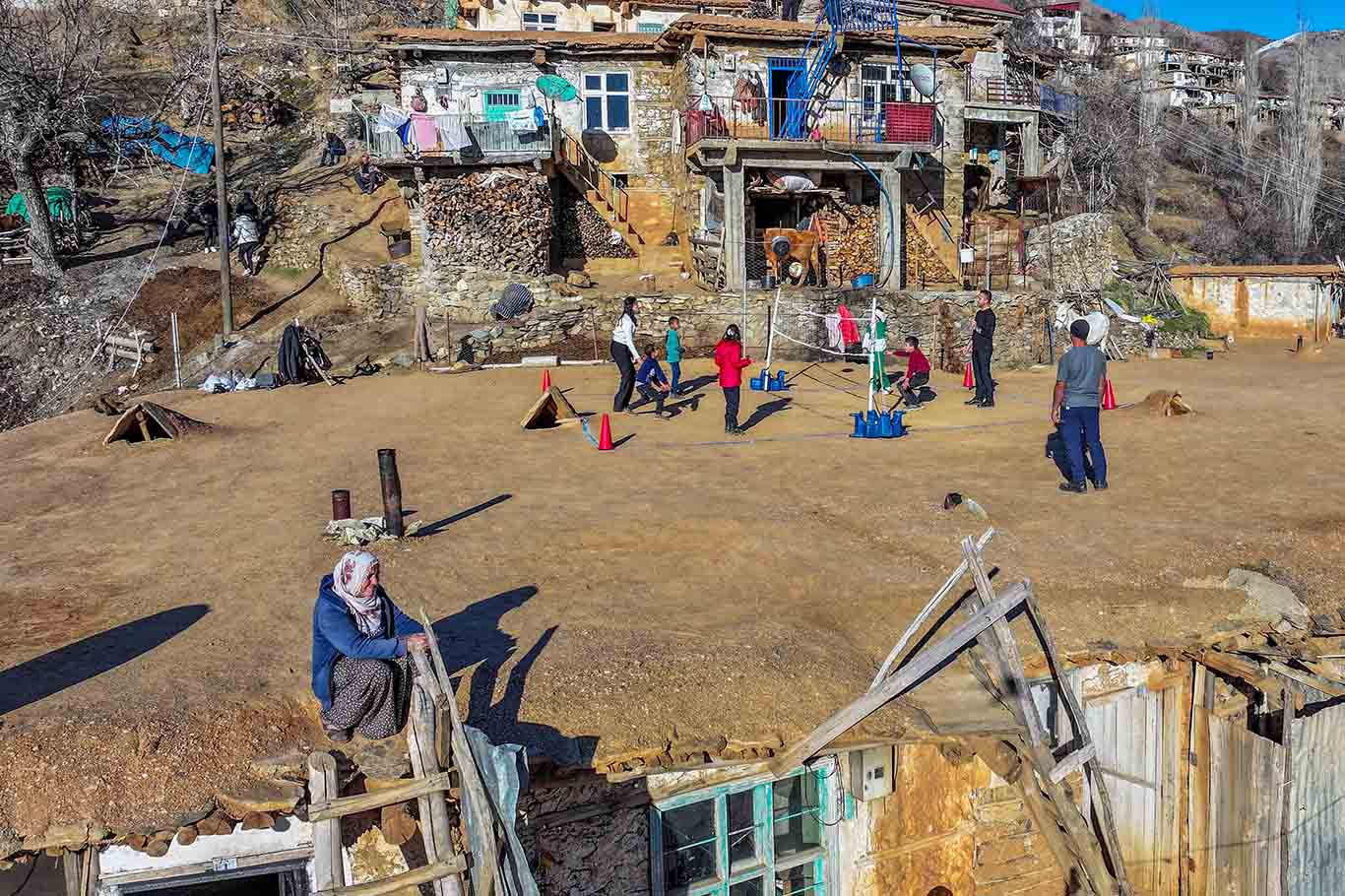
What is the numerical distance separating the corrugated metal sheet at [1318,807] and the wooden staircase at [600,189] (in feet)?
84.1

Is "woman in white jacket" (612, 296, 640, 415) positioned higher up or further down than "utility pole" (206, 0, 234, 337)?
further down

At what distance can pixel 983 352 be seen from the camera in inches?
671

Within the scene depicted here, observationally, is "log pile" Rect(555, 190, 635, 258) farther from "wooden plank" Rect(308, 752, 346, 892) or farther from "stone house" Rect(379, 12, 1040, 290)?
"wooden plank" Rect(308, 752, 346, 892)

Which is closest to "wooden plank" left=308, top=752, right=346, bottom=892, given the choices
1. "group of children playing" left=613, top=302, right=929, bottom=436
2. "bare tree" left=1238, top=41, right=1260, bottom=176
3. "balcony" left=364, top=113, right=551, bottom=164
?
"group of children playing" left=613, top=302, right=929, bottom=436

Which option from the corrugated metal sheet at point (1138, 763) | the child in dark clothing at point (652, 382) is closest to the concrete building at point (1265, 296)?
the child in dark clothing at point (652, 382)

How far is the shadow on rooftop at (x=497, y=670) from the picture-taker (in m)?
6.22

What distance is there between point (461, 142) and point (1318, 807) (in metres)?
24.4

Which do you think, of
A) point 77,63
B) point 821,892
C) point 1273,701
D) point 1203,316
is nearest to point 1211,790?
point 1273,701

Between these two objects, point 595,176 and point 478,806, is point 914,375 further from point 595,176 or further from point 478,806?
point 595,176

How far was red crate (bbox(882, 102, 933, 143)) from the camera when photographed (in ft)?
97.6

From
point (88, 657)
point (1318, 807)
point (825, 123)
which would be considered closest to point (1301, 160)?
point (825, 123)

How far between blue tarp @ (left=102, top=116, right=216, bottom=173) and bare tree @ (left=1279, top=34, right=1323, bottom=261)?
43638mm

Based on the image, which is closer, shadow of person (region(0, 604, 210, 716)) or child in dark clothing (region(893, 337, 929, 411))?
shadow of person (region(0, 604, 210, 716))

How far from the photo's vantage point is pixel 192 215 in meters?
34.8
